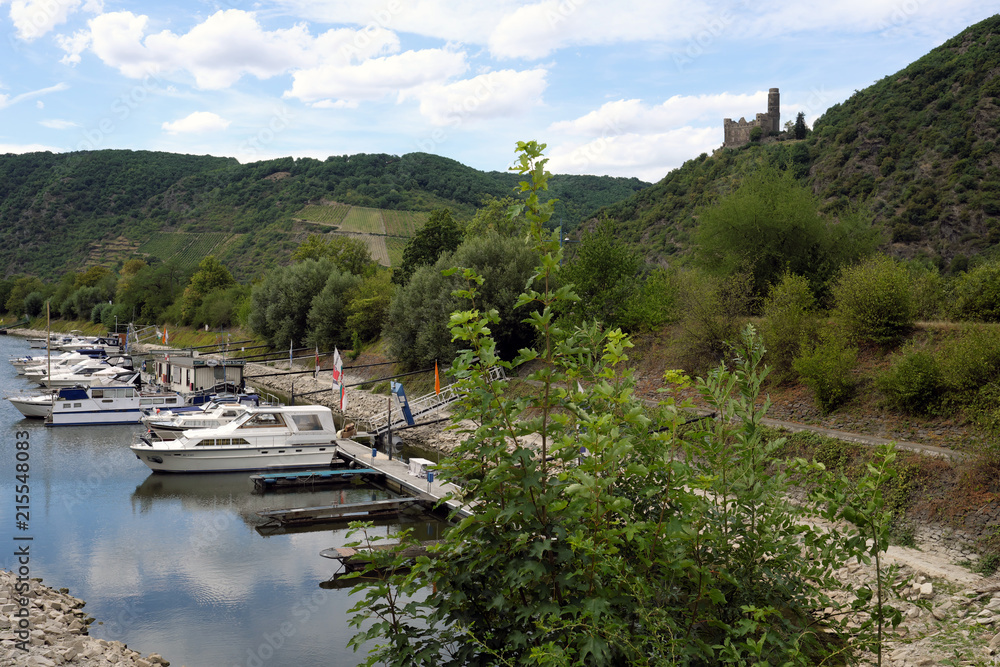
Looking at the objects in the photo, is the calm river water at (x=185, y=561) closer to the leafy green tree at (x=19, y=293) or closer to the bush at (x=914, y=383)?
the bush at (x=914, y=383)

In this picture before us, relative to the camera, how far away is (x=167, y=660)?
12.8m

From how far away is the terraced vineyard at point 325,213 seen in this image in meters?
116

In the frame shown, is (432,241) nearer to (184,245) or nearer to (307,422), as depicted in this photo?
(307,422)

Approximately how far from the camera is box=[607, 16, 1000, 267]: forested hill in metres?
48.6

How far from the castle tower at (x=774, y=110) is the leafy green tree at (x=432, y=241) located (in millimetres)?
58742

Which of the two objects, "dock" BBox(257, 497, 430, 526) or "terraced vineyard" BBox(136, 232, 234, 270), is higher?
"terraced vineyard" BBox(136, 232, 234, 270)

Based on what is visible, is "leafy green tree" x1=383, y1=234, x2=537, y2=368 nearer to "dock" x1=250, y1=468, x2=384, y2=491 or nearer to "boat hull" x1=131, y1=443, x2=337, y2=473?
"boat hull" x1=131, y1=443, x2=337, y2=473

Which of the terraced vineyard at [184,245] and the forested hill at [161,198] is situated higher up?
the forested hill at [161,198]

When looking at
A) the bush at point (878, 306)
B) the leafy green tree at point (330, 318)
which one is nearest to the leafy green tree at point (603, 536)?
the bush at point (878, 306)

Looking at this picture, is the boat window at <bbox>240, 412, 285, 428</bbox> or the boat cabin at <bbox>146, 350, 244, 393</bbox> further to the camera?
the boat cabin at <bbox>146, 350, 244, 393</bbox>

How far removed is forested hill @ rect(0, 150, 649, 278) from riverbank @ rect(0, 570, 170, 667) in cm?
10602

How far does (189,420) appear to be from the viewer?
2942cm

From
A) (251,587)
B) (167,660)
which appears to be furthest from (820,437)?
(167,660)

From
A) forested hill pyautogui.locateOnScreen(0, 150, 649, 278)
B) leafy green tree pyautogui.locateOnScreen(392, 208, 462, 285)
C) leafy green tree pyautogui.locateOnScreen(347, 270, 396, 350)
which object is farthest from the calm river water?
forested hill pyautogui.locateOnScreen(0, 150, 649, 278)
